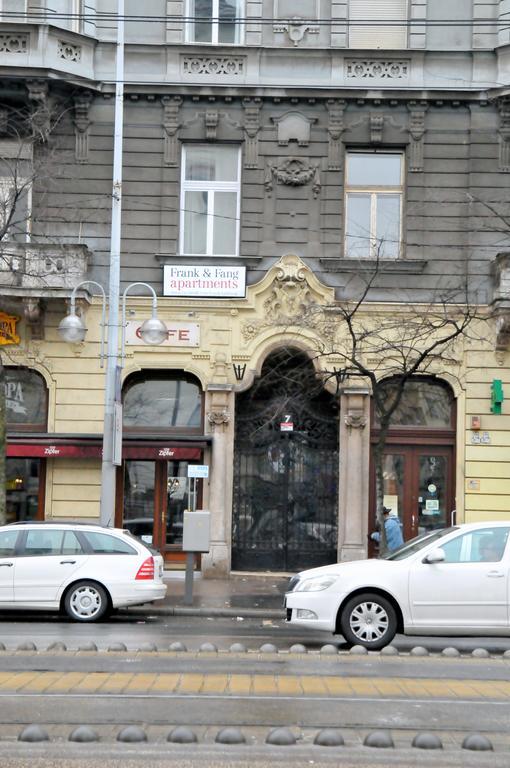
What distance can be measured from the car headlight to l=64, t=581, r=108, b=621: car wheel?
12.9 feet

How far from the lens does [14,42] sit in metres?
23.0

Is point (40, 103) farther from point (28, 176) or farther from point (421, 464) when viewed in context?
point (421, 464)

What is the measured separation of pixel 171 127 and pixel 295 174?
2735 millimetres

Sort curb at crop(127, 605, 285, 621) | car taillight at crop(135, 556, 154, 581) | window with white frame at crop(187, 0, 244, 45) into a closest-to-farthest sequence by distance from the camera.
Result: car taillight at crop(135, 556, 154, 581) < curb at crop(127, 605, 285, 621) < window with white frame at crop(187, 0, 244, 45)

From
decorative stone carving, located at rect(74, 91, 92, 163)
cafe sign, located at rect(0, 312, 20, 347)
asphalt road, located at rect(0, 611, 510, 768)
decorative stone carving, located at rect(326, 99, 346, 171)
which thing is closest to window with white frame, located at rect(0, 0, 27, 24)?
decorative stone carving, located at rect(74, 91, 92, 163)

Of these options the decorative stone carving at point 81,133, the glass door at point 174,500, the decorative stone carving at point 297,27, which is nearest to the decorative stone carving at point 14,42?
the decorative stone carving at point 81,133

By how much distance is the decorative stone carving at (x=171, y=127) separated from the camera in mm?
23703

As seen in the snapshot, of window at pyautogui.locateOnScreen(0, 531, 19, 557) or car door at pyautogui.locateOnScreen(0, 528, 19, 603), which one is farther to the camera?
window at pyautogui.locateOnScreen(0, 531, 19, 557)

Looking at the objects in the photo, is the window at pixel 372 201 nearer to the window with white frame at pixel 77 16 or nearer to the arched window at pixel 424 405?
the arched window at pixel 424 405

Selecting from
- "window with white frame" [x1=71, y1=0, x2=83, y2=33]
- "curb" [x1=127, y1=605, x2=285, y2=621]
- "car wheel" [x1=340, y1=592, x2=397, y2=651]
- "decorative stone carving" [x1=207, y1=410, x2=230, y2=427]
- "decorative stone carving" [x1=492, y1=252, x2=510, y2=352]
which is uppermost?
"window with white frame" [x1=71, y1=0, x2=83, y2=33]

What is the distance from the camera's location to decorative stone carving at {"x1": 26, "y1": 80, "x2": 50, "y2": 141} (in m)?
22.2

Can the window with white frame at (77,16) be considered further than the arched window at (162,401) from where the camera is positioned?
No

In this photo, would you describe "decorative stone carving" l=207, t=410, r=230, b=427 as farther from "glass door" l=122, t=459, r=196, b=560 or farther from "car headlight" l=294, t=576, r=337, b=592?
"car headlight" l=294, t=576, r=337, b=592

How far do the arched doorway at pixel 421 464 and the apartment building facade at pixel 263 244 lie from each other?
0.04 metres
